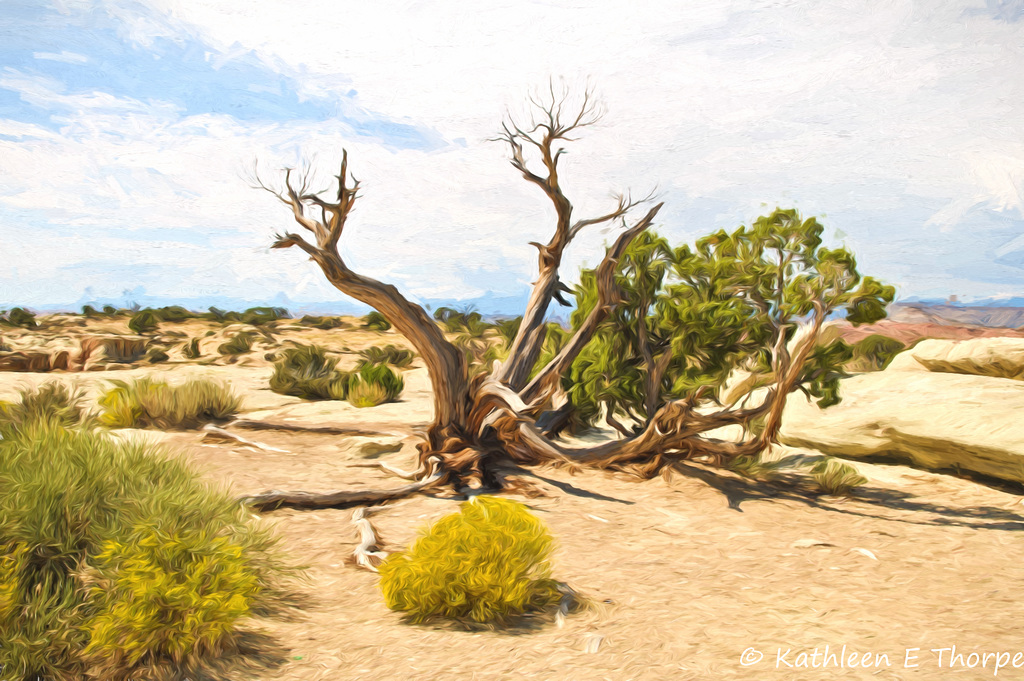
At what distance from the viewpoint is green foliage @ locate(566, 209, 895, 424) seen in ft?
27.6

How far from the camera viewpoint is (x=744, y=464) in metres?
9.48

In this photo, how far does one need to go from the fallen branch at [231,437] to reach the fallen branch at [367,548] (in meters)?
3.75

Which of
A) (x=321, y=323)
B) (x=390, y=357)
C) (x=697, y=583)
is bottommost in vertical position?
(x=697, y=583)

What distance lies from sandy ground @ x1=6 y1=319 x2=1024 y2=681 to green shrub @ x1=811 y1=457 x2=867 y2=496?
27 centimetres

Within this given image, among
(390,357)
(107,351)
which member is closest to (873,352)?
(390,357)

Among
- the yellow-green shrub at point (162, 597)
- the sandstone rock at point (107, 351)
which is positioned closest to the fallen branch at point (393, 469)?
the yellow-green shrub at point (162, 597)

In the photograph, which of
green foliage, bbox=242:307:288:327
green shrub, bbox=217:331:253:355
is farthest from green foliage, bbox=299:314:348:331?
green shrub, bbox=217:331:253:355

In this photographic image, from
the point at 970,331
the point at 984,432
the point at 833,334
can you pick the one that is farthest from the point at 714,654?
the point at 970,331

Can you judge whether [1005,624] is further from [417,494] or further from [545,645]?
[417,494]

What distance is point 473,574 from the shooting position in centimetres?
468

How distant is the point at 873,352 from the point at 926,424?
1356 cm

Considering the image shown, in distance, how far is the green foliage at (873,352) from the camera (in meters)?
20.9

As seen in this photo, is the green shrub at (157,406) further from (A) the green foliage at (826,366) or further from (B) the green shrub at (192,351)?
(B) the green shrub at (192,351)

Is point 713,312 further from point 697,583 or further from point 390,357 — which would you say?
point 390,357
